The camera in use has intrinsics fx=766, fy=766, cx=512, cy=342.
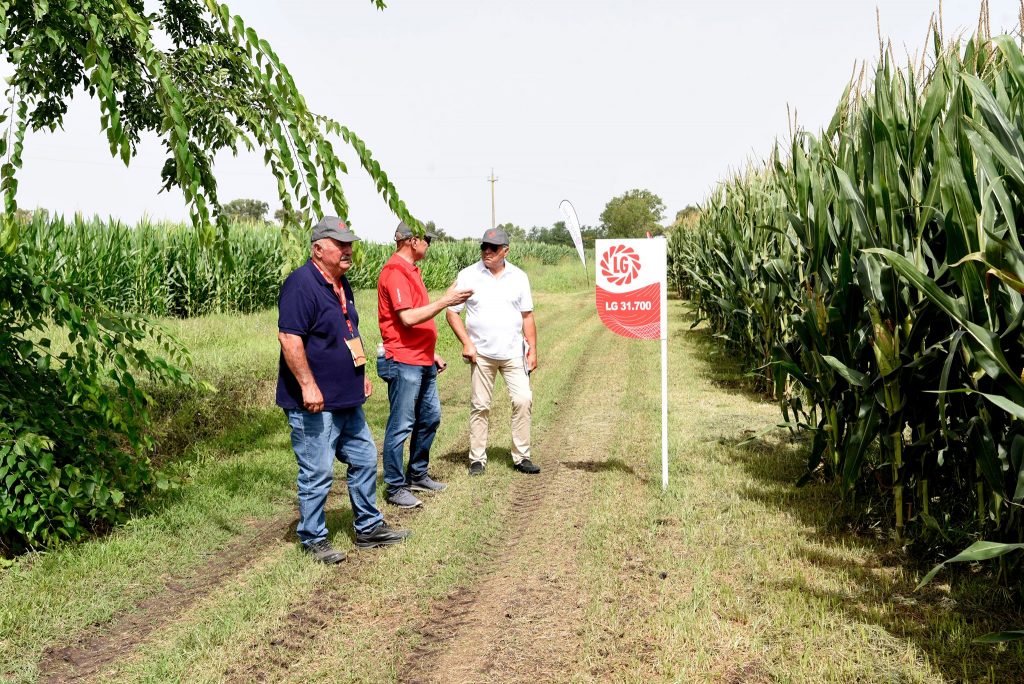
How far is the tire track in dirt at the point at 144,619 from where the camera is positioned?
3.62 m

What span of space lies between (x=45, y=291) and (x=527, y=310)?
3.65 m

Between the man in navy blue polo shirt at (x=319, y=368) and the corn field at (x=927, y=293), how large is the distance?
9.68 ft

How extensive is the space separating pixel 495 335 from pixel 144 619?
11.4ft

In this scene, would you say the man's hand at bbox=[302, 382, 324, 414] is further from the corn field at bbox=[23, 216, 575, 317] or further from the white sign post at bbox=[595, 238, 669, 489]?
the corn field at bbox=[23, 216, 575, 317]

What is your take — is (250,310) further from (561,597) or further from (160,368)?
(561,597)

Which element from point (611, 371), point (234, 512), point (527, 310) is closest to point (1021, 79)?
point (527, 310)

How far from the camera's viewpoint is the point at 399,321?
5.95m

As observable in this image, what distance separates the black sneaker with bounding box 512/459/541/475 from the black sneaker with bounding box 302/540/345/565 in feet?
7.41

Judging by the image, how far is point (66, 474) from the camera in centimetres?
477

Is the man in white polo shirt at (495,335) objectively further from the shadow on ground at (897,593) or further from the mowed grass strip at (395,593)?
the shadow on ground at (897,593)

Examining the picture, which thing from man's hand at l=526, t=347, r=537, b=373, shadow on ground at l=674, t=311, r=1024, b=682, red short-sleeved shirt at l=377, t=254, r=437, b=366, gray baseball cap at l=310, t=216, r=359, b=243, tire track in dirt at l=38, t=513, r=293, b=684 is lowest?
tire track in dirt at l=38, t=513, r=293, b=684

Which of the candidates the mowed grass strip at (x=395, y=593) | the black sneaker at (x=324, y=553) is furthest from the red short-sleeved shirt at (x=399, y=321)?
the black sneaker at (x=324, y=553)

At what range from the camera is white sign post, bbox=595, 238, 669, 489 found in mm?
6117

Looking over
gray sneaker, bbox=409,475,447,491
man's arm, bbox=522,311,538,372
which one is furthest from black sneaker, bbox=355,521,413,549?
man's arm, bbox=522,311,538,372
